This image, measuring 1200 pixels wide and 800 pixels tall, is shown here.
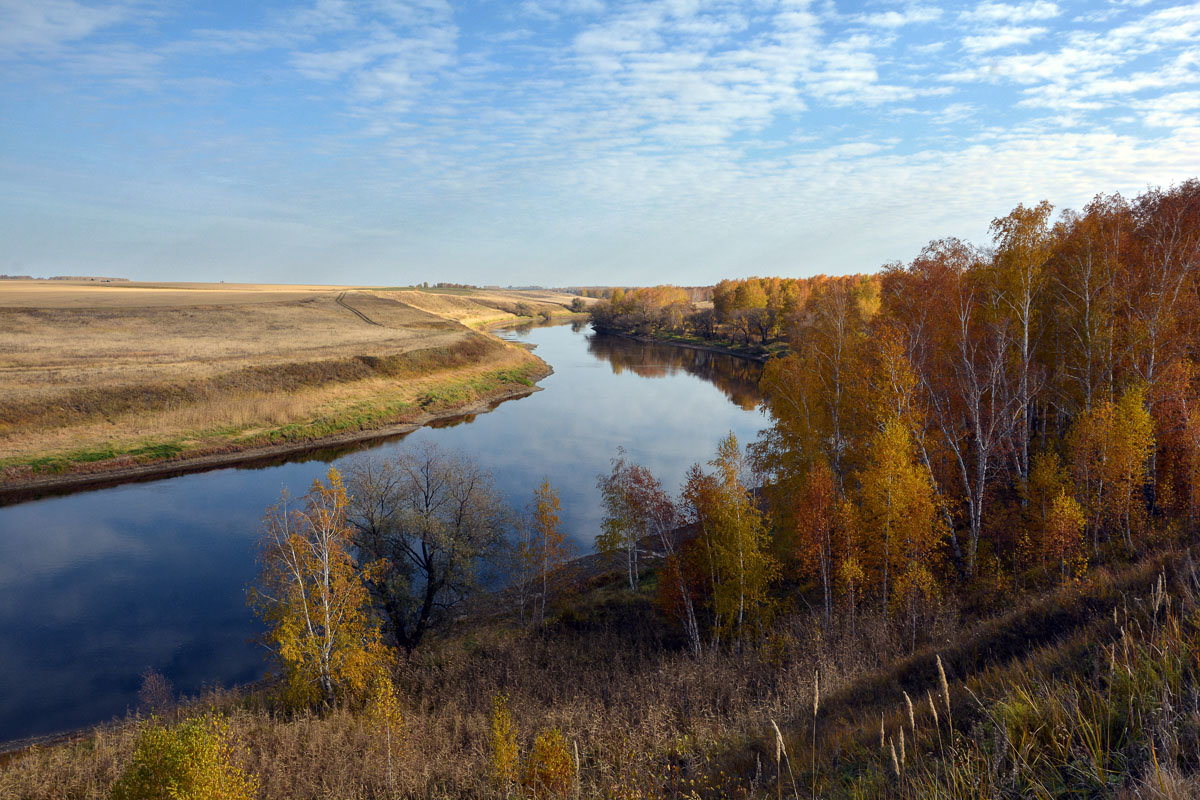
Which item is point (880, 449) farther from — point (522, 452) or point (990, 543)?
point (522, 452)

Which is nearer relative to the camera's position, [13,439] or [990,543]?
[990,543]

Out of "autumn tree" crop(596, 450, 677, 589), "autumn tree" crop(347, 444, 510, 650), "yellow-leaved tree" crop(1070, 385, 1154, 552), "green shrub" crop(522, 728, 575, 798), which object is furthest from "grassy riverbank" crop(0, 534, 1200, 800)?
"yellow-leaved tree" crop(1070, 385, 1154, 552)

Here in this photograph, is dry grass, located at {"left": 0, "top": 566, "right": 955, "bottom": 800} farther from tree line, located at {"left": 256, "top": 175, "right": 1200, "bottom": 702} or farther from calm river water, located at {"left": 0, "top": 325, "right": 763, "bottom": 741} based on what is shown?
calm river water, located at {"left": 0, "top": 325, "right": 763, "bottom": 741}

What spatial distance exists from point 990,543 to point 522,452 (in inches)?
1250

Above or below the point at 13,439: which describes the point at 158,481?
below

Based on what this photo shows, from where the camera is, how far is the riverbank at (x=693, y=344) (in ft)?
308

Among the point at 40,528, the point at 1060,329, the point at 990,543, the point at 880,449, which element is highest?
the point at 1060,329

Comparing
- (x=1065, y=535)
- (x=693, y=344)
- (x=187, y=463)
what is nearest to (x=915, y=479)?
(x=1065, y=535)

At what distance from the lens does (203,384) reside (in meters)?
53.5

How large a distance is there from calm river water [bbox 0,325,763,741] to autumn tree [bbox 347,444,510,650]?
5.15 m

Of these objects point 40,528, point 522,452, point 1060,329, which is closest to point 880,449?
point 1060,329

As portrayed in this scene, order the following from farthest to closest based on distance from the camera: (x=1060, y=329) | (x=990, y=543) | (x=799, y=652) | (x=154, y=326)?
(x=154, y=326), (x=1060, y=329), (x=990, y=543), (x=799, y=652)

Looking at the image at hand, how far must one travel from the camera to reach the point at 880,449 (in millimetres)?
18859

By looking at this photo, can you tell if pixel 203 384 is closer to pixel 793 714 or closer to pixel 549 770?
pixel 549 770
